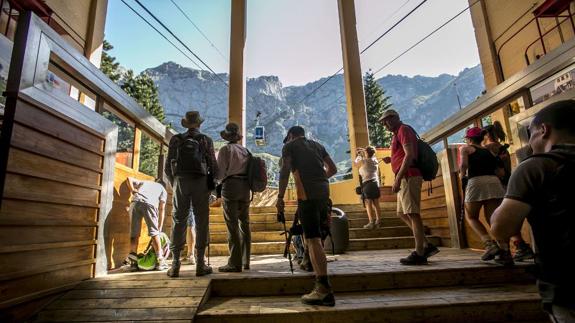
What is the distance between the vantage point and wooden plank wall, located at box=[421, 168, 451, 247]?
5.03m

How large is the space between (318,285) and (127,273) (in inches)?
87.9

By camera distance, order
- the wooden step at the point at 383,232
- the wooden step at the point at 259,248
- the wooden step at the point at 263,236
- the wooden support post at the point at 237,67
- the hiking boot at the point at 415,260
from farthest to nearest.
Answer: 1. the wooden support post at the point at 237,67
2. the wooden step at the point at 383,232
3. the wooden step at the point at 263,236
4. the wooden step at the point at 259,248
5. the hiking boot at the point at 415,260

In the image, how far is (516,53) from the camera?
675 centimetres

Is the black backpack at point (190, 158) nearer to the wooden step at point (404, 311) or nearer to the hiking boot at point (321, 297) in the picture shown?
the wooden step at point (404, 311)

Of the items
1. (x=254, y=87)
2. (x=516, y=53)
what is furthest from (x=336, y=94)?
(x=516, y=53)

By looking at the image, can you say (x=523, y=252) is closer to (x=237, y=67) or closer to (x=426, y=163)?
(x=426, y=163)

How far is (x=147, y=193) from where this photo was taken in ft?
12.1

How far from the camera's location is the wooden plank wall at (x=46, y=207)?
212 centimetres

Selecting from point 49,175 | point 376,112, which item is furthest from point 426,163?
point 376,112

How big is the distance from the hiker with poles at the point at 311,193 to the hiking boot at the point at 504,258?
188 cm

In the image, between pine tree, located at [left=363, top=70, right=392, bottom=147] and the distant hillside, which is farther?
the distant hillside

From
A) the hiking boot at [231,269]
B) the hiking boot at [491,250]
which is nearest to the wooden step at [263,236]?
the hiking boot at [231,269]

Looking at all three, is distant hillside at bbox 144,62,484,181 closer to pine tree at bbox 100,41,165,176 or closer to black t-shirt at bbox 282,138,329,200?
pine tree at bbox 100,41,165,176

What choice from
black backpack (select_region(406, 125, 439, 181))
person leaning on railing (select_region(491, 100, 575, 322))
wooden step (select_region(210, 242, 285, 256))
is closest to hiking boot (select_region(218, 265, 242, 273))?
wooden step (select_region(210, 242, 285, 256))
